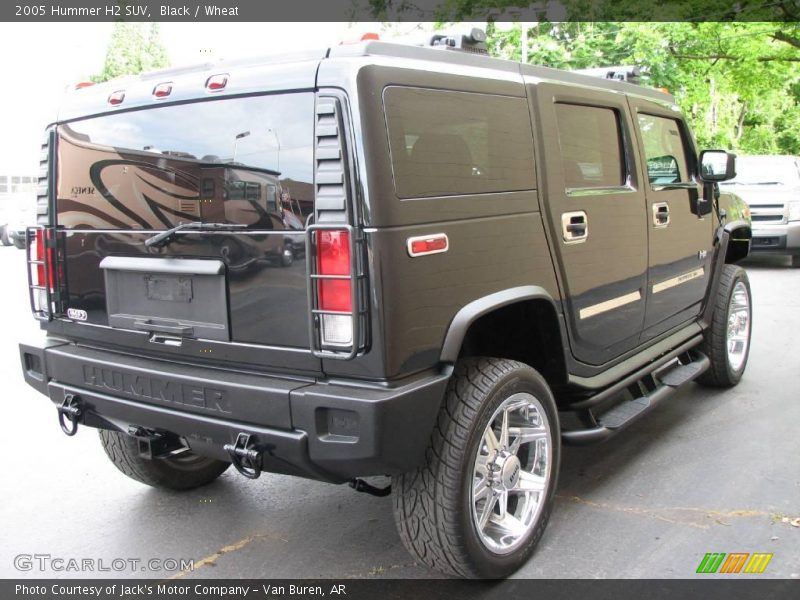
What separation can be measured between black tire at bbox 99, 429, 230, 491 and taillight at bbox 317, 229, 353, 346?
166 cm

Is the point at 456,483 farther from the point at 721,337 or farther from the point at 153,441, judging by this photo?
the point at 721,337

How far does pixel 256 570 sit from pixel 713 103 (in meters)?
25.0

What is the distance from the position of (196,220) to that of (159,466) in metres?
1.65

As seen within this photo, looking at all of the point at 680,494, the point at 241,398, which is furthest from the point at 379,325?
the point at 680,494

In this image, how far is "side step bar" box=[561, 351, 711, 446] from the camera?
368 cm

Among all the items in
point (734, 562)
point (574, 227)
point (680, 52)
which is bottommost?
point (734, 562)

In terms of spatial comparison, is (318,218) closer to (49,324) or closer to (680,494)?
(49,324)

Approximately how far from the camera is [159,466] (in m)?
4.01

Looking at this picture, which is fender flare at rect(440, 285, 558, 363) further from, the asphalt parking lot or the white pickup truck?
the white pickup truck

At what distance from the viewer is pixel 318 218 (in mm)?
2648

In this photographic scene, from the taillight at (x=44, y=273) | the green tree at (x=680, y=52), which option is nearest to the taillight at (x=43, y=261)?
the taillight at (x=44, y=273)

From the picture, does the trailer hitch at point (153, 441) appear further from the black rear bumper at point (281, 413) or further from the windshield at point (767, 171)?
the windshield at point (767, 171)

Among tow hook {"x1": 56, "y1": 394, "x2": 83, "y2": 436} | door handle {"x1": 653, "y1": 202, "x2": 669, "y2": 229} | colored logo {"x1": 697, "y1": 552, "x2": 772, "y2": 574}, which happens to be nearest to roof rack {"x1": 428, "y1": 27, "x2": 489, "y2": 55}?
door handle {"x1": 653, "y1": 202, "x2": 669, "y2": 229}

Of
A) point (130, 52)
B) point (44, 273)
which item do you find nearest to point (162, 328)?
point (44, 273)
